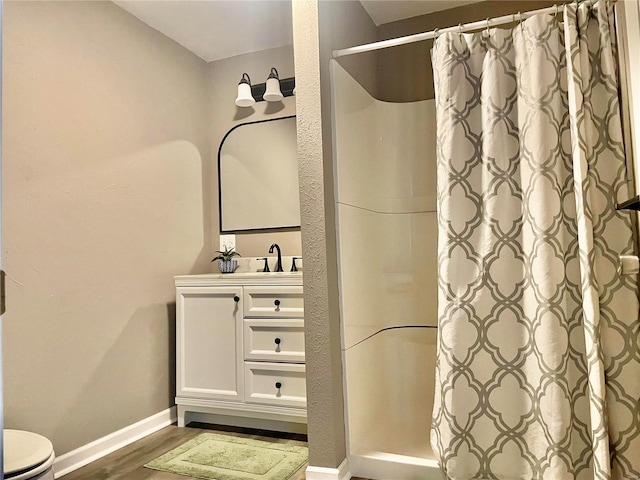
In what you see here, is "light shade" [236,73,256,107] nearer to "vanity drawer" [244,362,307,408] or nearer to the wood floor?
"vanity drawer" [244,362,307,408]

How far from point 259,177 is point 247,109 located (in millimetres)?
483

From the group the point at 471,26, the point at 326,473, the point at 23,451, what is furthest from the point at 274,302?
the point at 471,26

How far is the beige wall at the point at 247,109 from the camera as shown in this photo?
3115 mm

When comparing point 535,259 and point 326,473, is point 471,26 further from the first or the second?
point 326,473

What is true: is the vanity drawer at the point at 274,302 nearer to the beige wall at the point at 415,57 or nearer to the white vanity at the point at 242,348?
the white vanity at the point at 242,348

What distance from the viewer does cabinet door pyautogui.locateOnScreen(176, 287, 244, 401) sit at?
8.58ft

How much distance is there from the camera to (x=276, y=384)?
2506 millimetres

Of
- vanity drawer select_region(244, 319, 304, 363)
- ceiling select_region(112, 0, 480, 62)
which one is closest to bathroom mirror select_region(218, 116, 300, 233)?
ceiling select_region(112, 0, 480, 62)

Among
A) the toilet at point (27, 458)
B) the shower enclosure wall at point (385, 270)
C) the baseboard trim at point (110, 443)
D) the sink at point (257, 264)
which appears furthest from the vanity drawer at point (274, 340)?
the toilet at point (27, 458)

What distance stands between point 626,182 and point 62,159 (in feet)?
7.71

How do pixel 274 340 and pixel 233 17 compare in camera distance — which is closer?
pixel 274 340

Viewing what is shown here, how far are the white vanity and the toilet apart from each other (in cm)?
106

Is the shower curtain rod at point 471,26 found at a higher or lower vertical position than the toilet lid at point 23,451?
higher

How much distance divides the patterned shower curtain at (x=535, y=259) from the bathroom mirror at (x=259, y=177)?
1.32m
